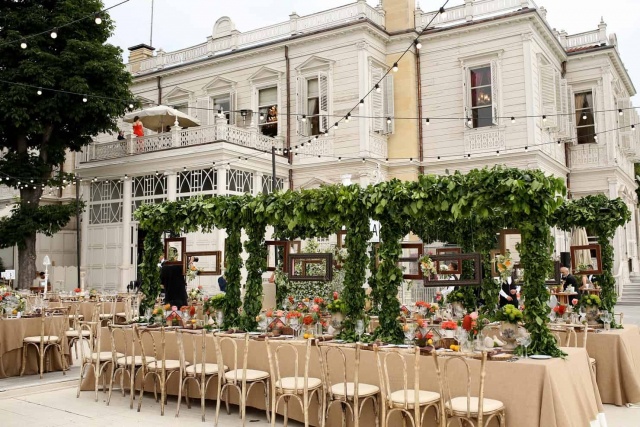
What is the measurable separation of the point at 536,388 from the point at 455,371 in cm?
71

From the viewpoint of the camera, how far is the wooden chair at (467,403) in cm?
488

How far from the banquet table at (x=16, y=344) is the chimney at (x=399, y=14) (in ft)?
47.3

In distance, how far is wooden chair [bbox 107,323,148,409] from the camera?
7.29m

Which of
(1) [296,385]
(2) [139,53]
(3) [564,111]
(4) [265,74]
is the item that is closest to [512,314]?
(1) [296,385]

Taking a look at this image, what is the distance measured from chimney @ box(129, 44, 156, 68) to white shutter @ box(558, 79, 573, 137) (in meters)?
15.8

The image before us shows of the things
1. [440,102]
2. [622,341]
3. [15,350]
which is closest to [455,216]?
[622,341]

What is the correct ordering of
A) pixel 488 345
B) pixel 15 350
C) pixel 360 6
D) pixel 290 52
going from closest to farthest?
pixel 488 345 < pixel 15 350 < pixel 360 6 < pixel 290 52

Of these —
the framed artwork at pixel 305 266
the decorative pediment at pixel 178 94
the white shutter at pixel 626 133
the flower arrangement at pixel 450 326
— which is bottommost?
the flower arrangement at pixel 450 326

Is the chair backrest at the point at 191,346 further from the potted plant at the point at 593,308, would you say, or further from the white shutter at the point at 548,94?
the white shutter at the point at 548,94

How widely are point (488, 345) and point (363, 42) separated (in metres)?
14.1

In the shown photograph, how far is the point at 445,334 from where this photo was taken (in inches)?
238

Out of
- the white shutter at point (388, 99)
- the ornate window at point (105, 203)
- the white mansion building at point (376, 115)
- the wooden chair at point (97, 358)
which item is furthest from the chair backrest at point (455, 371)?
the ornate window at point (105, 203)

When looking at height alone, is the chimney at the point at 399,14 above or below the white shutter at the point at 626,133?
above

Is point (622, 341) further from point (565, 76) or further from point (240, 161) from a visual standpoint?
point (565, 76)
